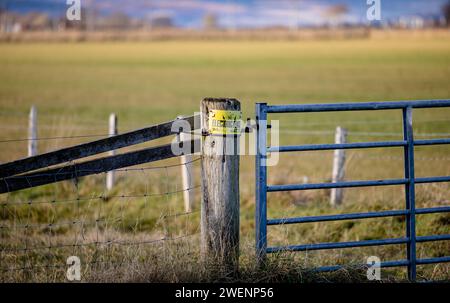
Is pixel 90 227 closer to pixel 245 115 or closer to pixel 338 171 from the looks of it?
pixel 338 171

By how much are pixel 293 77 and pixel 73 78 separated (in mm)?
14726

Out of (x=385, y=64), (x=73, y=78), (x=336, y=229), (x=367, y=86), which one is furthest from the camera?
(x=385, y=64)

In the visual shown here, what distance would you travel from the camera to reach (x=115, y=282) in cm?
520

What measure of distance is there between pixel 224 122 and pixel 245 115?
17443 millimetres

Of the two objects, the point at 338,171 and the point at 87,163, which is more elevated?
the point at 338,171

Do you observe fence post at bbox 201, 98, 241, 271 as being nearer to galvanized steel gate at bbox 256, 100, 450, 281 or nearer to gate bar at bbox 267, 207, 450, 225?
galvanized steel gate at bbox 256, 100, 450, 281

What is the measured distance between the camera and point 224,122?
5320 mm

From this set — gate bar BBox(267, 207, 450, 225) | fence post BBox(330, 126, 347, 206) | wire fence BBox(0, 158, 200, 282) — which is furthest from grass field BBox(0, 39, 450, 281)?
gate bar BBox(267, 207, 450, 225)

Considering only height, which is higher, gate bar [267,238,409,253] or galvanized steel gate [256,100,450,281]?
galvanized steel gate [256,100,450,281]

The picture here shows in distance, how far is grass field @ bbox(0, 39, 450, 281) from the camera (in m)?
8.25

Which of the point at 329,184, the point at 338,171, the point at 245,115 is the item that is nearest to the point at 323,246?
the point at 329,184

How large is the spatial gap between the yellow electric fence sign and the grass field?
69 centimetres

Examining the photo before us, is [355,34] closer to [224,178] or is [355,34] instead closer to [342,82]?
[342,82]
